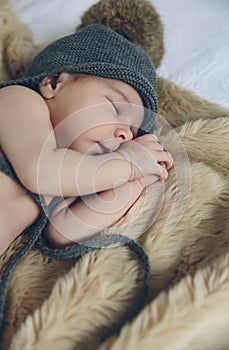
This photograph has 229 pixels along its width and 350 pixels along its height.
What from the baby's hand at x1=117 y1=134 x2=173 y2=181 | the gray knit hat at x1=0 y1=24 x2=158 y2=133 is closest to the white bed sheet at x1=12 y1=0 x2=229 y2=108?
the gray knit hat at x1=0 y1=24 x2=158 y2=133

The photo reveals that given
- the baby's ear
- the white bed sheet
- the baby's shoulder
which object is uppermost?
the baby's shoulder

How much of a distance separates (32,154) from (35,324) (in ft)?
0.86

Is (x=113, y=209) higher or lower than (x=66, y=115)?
lower

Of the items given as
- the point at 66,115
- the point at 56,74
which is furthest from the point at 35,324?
the point at 56,74

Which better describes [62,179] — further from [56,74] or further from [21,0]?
[21,0]

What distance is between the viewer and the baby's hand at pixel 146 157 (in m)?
0.80

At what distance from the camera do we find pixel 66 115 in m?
0.83

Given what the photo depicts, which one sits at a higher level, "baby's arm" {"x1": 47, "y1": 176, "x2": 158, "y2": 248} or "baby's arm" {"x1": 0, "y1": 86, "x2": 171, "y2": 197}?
"baby's arm" {"x1": 0, "y1": 86, "x2": 171, "y2": 197}

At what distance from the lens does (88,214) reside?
741mm

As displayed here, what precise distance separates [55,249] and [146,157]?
0.73 ft

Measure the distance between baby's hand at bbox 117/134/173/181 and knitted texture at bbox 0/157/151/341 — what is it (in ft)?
0.43

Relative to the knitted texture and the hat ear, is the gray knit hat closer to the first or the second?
the hat ear

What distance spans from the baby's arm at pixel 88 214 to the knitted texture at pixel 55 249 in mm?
15

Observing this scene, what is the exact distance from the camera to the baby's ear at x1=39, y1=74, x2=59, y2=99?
0.87m
